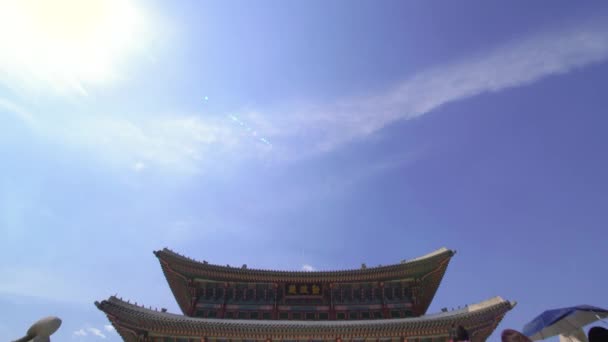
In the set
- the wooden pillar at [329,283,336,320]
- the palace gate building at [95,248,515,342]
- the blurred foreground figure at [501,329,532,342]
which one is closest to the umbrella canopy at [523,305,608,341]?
the blurred foreground figure at [501,329,532,342]

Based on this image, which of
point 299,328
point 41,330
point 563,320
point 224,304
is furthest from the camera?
point 224,304

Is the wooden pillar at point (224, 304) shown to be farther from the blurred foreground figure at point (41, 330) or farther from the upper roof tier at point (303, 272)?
the blurred foreground figure at point (41, 330)

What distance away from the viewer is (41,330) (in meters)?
6.14

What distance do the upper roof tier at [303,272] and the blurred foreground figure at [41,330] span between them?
698 inches

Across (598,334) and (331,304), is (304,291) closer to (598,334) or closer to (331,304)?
(331,304)

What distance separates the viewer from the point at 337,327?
18953 mm

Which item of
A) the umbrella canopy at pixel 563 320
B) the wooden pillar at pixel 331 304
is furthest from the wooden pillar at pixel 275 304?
the umbrella canopy at pixel 563 320

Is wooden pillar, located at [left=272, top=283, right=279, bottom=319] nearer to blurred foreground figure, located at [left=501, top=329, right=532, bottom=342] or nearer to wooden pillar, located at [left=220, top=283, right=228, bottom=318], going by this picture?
wooden pillar, located at [left=220, top=283, right=228, bottom=318]

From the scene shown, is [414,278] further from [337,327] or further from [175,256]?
[175,256]

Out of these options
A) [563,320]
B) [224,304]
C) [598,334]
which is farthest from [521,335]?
[224,304]

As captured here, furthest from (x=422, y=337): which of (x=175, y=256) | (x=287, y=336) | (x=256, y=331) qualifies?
(x=175, y=256)

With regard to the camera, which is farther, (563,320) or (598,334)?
(563,320)

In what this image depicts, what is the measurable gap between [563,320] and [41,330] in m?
13.8

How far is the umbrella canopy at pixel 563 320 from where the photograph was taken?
967 cm
